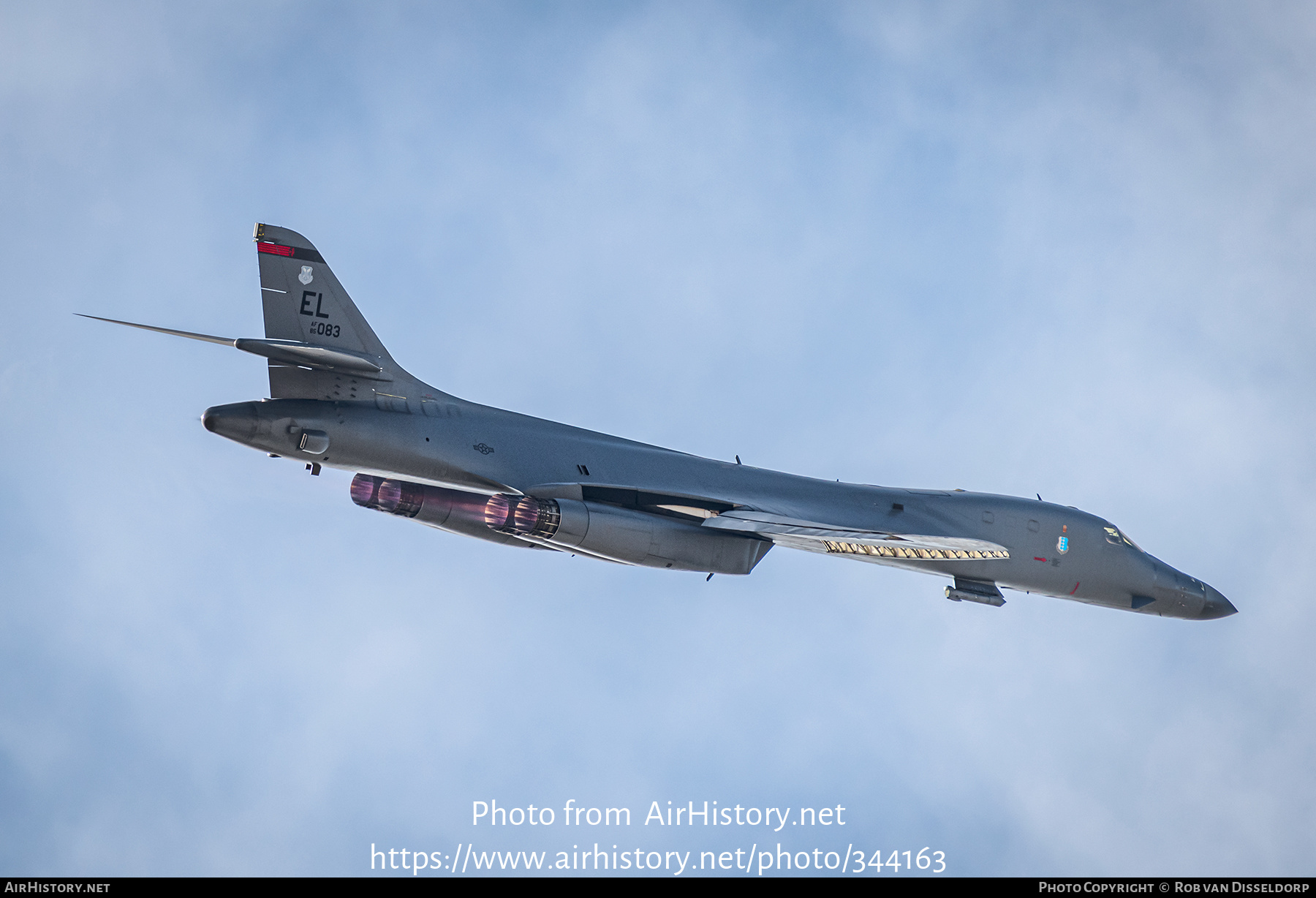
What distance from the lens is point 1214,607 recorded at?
70.1ft

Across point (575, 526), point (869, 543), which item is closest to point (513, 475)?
point (575, 526)

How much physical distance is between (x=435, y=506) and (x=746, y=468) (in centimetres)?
488

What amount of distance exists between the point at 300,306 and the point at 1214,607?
1591 centimetres

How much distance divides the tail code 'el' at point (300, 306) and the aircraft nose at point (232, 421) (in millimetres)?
A: 498

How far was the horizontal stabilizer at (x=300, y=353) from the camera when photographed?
1384 centimetres

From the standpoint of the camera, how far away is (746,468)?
63.1ft

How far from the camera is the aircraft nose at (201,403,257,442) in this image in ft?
47.8

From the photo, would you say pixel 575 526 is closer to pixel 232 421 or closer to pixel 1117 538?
pixel 232 421

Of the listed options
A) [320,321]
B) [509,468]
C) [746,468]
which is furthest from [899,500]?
[320,321]

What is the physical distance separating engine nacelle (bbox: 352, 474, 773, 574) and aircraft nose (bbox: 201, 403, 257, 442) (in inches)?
102

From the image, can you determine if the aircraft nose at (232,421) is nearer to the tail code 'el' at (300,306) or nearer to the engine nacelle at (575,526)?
the tail code 'el' at (300,306)

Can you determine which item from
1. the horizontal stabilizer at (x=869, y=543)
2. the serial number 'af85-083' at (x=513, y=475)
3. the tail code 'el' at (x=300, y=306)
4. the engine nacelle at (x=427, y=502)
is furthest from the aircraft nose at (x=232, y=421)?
the horizontal stabilizer at (x=869, y=543)
